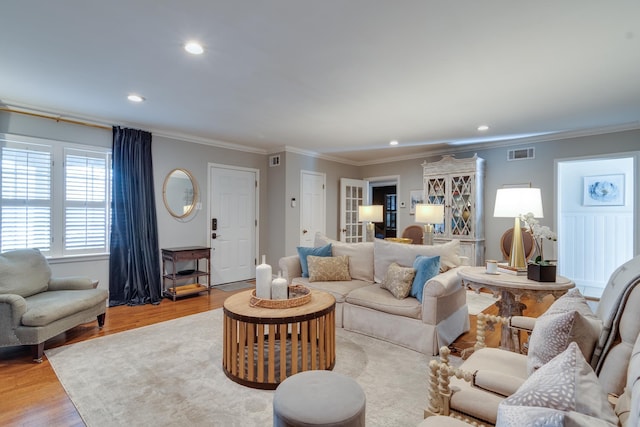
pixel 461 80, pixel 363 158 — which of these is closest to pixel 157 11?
pixel 461 80

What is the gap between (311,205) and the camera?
6.18 m

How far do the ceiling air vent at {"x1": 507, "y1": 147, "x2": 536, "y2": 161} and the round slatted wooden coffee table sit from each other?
173 inches

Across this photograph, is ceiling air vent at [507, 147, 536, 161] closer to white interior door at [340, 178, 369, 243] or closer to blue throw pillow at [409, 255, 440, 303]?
white interior door at [340, 178, 369, 243]

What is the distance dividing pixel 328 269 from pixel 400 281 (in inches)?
37.6

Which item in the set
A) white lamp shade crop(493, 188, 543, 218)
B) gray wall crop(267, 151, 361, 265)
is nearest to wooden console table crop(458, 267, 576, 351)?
white lamp shade crop(493, 188, 543, 218)

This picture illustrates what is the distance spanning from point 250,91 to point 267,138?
1.96 metres

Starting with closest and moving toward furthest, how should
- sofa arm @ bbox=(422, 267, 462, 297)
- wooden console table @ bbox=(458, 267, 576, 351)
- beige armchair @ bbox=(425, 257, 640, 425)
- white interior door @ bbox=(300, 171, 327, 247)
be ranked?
beige armchair @ bbox=(425, 257, 640, 425)
wooden console table @ bbox=(458, 267, 576, 351)
sofa arm @ bbox=(422, 267, 462, 297)
white interior door @ bbox=(300, 171, 327, 247)

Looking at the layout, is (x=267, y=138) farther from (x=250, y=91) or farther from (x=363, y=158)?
(x=363, y=158)

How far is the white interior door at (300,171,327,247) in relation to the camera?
6.00 meters

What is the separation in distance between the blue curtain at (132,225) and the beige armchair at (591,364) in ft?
13.3

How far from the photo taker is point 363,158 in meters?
6.88

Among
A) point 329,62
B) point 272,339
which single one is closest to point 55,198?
point 272,339

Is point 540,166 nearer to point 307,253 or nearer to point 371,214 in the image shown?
point 371,214

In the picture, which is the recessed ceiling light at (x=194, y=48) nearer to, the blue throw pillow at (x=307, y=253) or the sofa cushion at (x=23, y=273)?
the blue throw pillow at (x=307, y=253)
